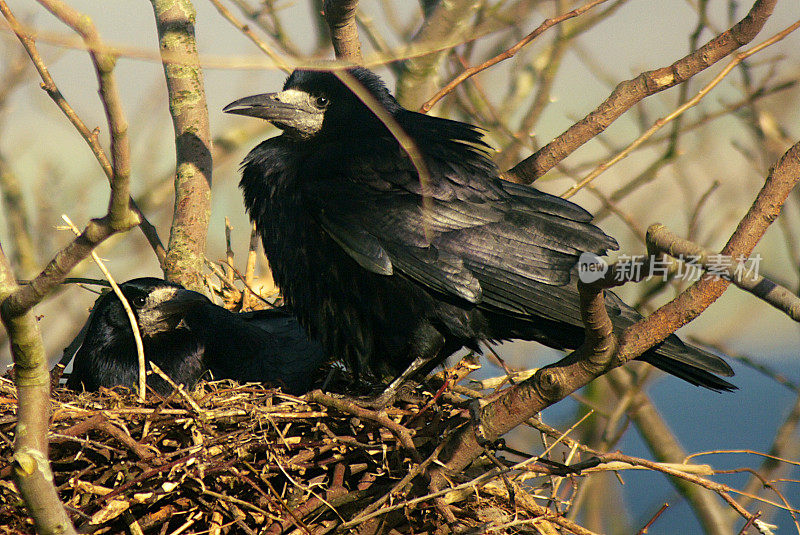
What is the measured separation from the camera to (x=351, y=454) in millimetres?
2764

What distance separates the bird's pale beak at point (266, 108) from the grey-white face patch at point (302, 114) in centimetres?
2

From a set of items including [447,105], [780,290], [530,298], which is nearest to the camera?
Answer: [780,290]

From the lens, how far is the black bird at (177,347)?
353 centimetres

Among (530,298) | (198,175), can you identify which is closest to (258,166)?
(198,175)

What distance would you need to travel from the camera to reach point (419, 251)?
3182mm

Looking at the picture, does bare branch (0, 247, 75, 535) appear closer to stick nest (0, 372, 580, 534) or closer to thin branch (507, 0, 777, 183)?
stick nest (0, 372, 580, 534)

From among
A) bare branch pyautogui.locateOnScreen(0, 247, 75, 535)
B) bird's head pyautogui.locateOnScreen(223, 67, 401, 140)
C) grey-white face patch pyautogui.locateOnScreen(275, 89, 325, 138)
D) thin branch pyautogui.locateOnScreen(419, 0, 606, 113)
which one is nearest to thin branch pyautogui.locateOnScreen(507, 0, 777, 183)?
thin branch pyautogui.locateOnScreen(419, 0, 606, 113)

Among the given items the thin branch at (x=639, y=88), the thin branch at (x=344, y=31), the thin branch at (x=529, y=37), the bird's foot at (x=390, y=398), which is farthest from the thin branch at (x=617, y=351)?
the thin branch at (x=344, y=31)

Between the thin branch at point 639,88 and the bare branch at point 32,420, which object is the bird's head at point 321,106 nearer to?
the thin branch at point 639,88

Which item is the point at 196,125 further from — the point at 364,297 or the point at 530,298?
the point at 530,298

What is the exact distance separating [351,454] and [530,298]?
0.95 m

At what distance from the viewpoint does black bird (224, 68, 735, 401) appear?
10.4 ft

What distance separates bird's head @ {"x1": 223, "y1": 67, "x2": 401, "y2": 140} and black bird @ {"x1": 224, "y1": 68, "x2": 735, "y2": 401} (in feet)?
0.08

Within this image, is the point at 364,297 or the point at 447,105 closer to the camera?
the point at 364,297
